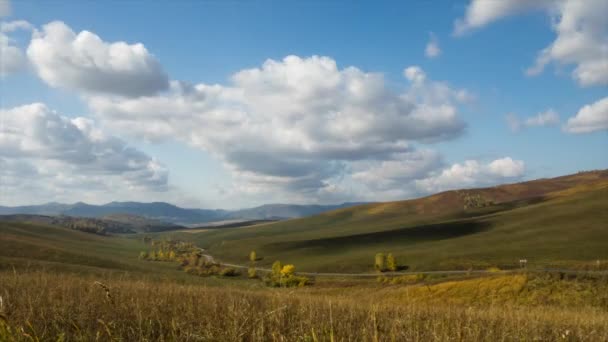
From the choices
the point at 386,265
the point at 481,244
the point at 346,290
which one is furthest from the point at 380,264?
the point at 481,244

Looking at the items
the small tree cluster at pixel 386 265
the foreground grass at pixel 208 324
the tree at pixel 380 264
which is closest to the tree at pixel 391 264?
the small tree cluster at pixel 386 265

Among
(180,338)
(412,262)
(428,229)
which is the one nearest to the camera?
(180,338)

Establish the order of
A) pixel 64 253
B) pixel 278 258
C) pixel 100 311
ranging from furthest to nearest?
1. pixel 278 258
2. pixel 64 253
3. pixel 100 311

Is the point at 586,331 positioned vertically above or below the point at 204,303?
below

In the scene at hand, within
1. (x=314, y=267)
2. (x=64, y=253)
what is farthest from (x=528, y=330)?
(x=314, y=267)

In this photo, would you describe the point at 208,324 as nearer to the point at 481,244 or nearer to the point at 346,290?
the point at 346,290

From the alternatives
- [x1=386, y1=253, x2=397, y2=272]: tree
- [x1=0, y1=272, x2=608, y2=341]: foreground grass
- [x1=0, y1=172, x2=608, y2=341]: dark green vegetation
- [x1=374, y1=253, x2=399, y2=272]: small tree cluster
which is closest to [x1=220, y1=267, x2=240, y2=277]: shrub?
[x1=0, y1=172, x2=608, y2=341]: dark green vegetation

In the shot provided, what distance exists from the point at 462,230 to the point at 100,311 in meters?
153

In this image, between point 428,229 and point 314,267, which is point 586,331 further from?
point 428,229

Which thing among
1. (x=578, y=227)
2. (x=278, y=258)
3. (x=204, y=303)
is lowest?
(x=278, y=258)

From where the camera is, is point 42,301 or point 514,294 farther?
point 514,294

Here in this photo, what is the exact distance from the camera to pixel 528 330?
7.40 metres

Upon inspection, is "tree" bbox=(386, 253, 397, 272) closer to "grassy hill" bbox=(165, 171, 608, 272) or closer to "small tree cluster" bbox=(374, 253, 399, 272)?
"small tree cluster" bbox=(374, 253, 399, 272)

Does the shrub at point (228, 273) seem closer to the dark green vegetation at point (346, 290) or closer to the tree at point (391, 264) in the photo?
the dark green vegetation at point (346, 290)
